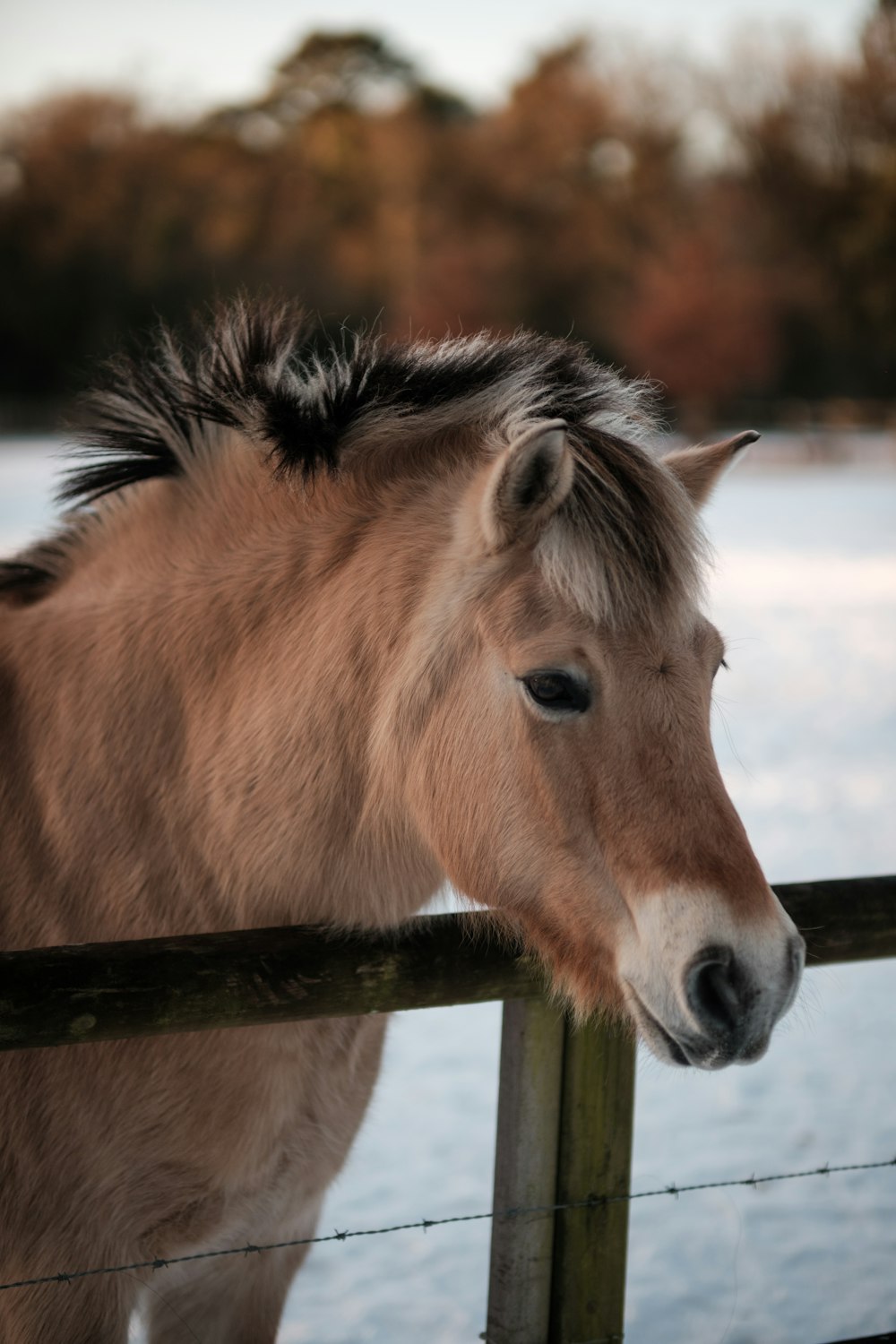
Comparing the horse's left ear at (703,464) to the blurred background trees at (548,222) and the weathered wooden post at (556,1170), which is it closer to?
the weathered wooden post at (556,1170)

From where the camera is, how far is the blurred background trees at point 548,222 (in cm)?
4303

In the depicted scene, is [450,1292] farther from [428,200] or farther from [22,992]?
[428,200]

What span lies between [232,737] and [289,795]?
0.51ft

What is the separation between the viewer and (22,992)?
1646 mm

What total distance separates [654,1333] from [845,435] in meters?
40.6

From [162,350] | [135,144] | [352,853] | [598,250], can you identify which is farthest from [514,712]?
[135,144]

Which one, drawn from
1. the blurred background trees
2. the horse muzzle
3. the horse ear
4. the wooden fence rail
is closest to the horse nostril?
the horse muzzle

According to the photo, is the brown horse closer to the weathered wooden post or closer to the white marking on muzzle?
the white marking on muzzle

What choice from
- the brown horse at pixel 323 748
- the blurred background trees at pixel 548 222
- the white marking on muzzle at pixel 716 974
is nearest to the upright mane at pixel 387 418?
the brown horse at pixel 323 748

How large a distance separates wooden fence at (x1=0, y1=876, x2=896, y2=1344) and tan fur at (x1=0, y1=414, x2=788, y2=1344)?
0.10 metres

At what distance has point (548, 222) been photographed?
52094 mm

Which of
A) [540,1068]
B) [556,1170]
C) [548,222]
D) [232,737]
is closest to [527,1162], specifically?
[556,1170]

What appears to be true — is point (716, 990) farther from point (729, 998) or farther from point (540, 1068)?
point (540, 1068)

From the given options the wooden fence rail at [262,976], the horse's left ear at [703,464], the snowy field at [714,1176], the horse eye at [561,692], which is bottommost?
the snowy field at [714,1176]
